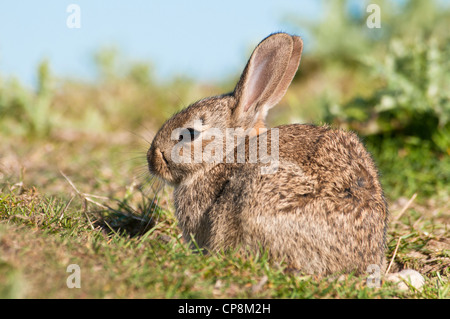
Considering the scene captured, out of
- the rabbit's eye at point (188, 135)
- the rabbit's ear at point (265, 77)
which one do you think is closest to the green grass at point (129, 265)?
the rabbit's eye at point (188, 135)

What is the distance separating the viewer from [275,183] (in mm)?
4605

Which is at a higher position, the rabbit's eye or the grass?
the rabbit's eye

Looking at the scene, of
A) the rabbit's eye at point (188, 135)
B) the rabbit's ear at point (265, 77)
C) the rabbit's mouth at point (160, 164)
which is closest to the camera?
the rabbit's ear at point (265, 77)

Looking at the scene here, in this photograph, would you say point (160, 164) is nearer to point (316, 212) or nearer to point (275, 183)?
point (275, 183)

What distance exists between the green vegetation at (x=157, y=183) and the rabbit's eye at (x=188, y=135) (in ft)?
2.44

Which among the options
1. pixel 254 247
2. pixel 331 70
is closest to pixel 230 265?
pixel 254 247

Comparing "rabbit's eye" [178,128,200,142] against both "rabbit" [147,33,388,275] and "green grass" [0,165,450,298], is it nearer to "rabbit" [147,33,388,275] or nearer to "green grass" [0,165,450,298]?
"rabbit" [147,33,388,275]

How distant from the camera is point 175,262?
163 inches

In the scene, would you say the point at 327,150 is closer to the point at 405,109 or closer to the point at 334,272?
the point at 334,272

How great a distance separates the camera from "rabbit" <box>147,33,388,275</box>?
4461 millimetres

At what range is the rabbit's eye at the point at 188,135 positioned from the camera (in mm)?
5352

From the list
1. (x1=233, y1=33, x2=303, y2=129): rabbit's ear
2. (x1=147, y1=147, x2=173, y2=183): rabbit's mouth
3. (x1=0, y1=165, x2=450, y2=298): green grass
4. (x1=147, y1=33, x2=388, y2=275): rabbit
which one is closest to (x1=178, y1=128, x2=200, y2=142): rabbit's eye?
(x1=147, y1=33, x2=388, y2=275): rabbit

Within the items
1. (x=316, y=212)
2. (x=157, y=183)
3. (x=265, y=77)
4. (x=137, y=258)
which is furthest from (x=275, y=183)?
(x=157, y=183)

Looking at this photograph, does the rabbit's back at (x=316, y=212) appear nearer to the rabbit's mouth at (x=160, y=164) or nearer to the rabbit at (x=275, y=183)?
the rabbit at (x=275, y=183)
